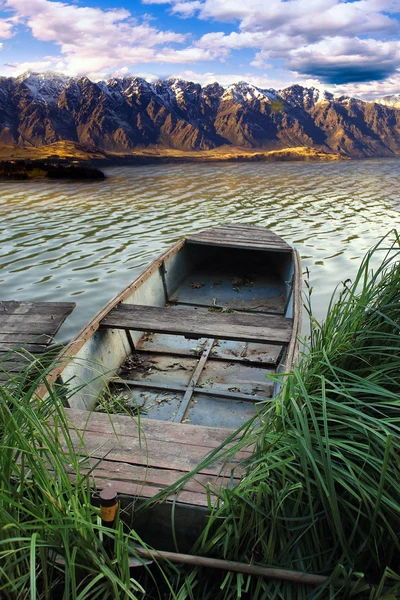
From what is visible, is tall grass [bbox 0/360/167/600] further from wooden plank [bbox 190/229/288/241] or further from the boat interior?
wooden plank [bbox 190/229/288/241]

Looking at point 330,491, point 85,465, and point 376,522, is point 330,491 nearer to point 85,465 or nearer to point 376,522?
point 376,522

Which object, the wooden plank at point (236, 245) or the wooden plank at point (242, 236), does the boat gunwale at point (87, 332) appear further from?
the wooden plank at point (242, 236)

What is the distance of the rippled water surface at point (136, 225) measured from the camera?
11.5m

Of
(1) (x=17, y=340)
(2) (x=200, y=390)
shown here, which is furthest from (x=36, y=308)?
(2) (x=200, y=390)

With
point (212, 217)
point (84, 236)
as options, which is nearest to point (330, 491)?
point (84, 236)

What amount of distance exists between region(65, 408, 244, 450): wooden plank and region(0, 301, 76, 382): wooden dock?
180cm

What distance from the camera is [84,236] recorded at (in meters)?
16.6

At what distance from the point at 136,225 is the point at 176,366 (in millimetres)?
13399

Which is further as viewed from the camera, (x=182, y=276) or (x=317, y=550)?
(x=182, y=276)

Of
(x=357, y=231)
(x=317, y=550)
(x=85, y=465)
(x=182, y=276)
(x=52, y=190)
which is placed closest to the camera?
(x=317, y=550)

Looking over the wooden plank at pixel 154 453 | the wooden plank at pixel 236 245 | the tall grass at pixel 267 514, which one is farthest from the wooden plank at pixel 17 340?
the wooden plank at pixel 236 245

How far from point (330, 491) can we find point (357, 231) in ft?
56.4

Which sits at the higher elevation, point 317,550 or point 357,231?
point 317,550

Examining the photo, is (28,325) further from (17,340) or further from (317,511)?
(317,511)
